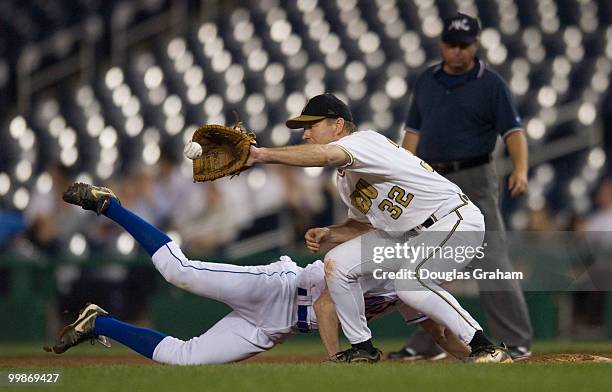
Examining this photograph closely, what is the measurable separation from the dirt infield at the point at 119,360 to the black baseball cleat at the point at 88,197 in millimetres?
845

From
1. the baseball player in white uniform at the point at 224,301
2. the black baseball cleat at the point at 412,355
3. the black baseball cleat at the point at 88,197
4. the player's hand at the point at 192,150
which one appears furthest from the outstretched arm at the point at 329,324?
the black baseball cleat at the point at 412,355

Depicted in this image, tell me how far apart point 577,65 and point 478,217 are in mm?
8104

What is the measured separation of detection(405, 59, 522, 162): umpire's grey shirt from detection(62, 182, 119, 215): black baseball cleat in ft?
6.18

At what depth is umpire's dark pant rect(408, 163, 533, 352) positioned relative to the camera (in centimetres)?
595

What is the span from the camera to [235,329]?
5.09m

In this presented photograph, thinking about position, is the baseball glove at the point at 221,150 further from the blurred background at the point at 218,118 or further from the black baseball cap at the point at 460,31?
the blurred background at the point at 218,118

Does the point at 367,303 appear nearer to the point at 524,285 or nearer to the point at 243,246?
the point at 524,285

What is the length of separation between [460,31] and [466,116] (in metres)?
0.44

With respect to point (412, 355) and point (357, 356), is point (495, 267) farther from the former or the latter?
point (357, 356)

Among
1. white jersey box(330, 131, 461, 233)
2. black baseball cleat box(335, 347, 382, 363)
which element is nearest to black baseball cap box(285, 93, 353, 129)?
white jersey box(330, 131, 461, 233)

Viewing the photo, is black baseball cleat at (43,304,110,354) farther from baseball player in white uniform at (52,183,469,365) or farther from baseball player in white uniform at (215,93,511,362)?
baseball player in white uniform at (215,93,511,362)

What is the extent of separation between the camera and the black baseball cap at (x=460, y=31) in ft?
19.5

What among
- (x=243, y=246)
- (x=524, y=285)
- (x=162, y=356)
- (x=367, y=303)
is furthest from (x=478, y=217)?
(x=243, y=246)

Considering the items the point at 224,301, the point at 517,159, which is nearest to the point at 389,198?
the point at 224,301
